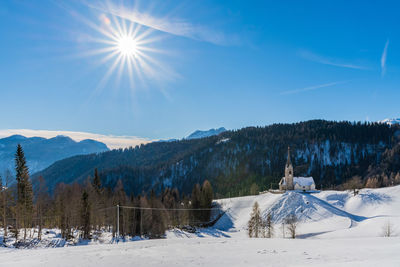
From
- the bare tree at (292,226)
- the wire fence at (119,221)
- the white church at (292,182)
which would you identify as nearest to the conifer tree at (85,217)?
the wire fence at (119,221)

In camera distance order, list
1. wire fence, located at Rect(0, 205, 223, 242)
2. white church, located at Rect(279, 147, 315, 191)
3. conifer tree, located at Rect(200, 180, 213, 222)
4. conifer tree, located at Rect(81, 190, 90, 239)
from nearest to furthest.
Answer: conifer tree, located at Rect(81, 190, 90, 239), wire fence, located at Rect(0, 205, 223, 242), conifer tree, located at Rect(200, 180, 213, 222), white church, located at Rect(279, 147, 315, 191)

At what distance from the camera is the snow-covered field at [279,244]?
742 inches

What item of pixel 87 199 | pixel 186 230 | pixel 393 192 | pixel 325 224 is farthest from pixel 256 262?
pixel 393 192

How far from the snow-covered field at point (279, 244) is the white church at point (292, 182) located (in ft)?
35.7

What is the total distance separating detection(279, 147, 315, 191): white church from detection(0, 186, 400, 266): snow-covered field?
35.7 ft

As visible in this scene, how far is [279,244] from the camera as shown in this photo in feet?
88.7

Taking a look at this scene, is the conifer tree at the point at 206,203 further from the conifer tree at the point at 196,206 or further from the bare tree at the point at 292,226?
the bare tree at the point at 292,226

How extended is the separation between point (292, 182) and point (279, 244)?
8762 centimetres

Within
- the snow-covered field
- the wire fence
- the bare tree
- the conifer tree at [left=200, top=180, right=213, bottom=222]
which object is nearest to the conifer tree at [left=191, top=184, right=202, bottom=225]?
the conifer tree at [left=200, top=180, right=213, bottom=222]

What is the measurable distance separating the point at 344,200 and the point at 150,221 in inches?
2530

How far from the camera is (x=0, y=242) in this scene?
134 ft

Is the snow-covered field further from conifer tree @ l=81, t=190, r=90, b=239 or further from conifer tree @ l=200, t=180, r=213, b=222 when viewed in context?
conifer tree @ l=200, t=180, r=213, b=222

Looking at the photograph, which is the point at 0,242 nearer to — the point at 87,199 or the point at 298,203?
the point at 87,199

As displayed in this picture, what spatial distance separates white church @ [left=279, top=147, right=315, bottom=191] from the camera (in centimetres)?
10875
